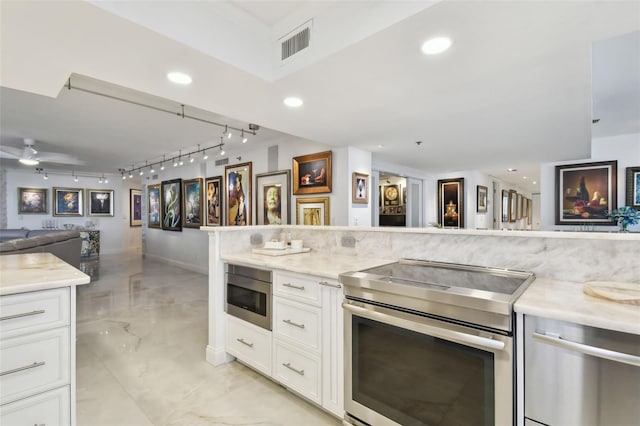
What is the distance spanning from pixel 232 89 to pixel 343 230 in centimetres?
154

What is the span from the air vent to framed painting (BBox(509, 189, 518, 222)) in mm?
12316

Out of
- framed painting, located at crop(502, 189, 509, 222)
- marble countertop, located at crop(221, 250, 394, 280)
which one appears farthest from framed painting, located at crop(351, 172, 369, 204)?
framed painting, located at crop(502, 189, 509, 222)

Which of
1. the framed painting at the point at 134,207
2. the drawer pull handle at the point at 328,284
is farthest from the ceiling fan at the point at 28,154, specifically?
the drawer pull handle at the point at 328,284

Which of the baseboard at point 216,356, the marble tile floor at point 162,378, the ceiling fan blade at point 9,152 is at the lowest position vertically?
the marble tile floor at point 162,378

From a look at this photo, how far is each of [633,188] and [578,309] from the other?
17.0ft

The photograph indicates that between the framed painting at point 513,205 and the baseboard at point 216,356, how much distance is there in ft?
40.1

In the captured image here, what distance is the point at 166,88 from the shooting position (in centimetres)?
235

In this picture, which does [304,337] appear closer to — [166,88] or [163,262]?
[166,88]

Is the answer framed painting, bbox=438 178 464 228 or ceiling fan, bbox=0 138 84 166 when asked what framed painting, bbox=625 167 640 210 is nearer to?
framed painting, bbox=438 178 464 228

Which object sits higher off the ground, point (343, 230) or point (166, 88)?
point (166, 88)

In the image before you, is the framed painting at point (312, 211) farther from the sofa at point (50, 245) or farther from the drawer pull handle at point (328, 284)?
the sofa at point (50, 245)

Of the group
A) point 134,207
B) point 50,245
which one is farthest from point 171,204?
point 134,207

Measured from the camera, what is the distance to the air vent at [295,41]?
6.40 ft

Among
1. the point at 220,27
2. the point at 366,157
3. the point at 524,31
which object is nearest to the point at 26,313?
the point at 220,27
